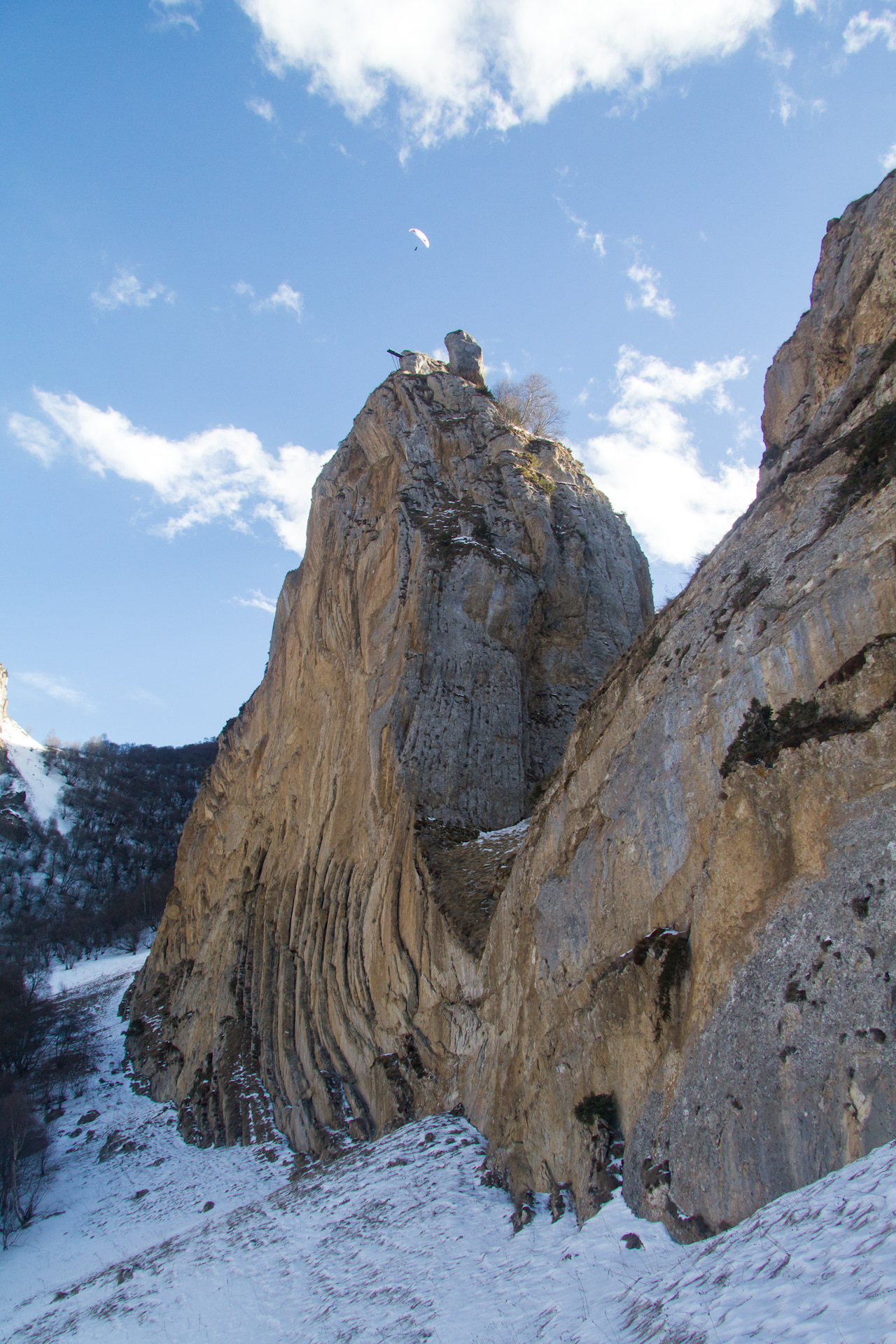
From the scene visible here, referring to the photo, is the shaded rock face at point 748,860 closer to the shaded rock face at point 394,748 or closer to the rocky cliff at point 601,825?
the rocky cliff at point 601,825

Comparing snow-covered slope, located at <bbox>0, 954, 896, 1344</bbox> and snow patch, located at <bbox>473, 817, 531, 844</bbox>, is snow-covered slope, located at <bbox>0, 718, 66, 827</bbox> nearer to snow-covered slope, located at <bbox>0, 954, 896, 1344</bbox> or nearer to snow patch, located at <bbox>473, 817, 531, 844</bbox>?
snow-covered slope, located at <bbox>0, 954, 896, 1344</bbox>

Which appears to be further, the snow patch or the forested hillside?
the forested hillside

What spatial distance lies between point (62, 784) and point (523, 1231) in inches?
4932

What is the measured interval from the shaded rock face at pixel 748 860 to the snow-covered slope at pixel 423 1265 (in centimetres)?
62

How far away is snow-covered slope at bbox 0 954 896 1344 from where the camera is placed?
4.75 m

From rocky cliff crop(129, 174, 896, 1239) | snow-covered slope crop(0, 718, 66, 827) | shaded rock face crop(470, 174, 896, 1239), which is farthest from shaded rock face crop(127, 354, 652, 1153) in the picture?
snow-covered slope crop(0, 718, 66, 827)

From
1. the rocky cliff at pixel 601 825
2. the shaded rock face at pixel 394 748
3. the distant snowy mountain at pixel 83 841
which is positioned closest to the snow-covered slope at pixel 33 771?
the distant snowy mountain at pixel 83 841

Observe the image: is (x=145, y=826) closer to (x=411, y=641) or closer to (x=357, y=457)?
(x=357, y=457)

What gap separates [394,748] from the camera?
19219 millimetres

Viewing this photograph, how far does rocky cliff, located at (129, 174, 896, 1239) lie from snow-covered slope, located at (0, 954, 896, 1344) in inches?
24.4

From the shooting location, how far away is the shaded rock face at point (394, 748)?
56.3ft

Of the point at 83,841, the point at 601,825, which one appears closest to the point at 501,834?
the point at 601,825

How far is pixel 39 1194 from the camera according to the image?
25125 millimetres

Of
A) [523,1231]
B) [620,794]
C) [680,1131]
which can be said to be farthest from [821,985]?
[523,1231]
